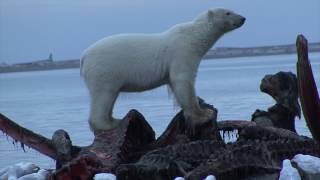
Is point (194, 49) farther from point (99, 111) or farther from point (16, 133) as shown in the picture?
point (16, 133)

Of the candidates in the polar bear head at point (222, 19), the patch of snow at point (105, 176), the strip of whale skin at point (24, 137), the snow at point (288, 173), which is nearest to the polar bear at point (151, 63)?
the polar bear head at point (222, 19)

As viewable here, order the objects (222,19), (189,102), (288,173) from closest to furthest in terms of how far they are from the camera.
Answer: (288,173)
(189,102)
(222,19)

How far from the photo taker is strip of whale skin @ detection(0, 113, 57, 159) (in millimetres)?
5301

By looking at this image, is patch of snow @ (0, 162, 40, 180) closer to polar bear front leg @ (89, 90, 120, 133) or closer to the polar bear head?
polar bear front leg @ (89, 90, 120, 133)

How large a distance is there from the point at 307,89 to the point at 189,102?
87 centimetres

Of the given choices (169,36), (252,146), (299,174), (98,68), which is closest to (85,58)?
(98,68)

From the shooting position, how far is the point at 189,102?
545 centimetres

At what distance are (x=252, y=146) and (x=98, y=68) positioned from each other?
4.11 ft

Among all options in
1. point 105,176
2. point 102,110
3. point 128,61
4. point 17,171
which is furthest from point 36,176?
point 128,61

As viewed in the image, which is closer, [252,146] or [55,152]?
[252,146]

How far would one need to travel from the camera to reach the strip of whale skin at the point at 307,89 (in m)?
4.85

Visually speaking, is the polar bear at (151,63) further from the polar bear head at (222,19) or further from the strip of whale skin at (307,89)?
the strip of whale skin at (307,89)

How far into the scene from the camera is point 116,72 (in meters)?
5.45

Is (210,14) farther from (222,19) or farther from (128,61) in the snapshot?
(128,61)
